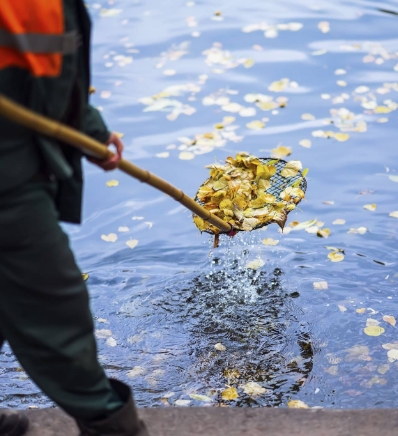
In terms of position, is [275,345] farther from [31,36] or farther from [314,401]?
[31,36]

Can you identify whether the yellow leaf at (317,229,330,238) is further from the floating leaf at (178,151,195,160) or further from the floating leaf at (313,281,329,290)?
the floating leaf at (178,151,195,160)

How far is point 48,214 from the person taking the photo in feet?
5.64

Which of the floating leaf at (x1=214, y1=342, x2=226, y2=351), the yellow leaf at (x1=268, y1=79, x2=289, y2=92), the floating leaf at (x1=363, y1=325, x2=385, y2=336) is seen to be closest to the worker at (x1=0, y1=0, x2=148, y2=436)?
the floating leaf at (x1=214, y1=342, x2=226, y2=351)

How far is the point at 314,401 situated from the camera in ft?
9.20

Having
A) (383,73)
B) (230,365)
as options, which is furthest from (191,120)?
(230,365)

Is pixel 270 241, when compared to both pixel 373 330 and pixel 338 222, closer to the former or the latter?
pixel 338 222

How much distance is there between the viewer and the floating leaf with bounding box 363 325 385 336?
3181mm

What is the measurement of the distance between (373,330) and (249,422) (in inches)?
37.2

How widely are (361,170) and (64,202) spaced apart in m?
2.92

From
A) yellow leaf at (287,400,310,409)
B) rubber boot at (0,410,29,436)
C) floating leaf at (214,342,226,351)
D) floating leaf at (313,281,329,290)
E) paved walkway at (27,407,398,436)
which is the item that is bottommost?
floating leaf at (313,281,329,290)

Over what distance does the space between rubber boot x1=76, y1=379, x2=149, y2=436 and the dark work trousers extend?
24 mm

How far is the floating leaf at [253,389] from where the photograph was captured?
9.33ft

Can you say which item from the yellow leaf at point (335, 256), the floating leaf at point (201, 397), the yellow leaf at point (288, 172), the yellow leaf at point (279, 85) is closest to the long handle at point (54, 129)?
the floating leaf at point (201, 397)

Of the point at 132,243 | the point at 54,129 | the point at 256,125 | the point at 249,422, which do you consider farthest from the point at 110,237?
the point at 54,129
